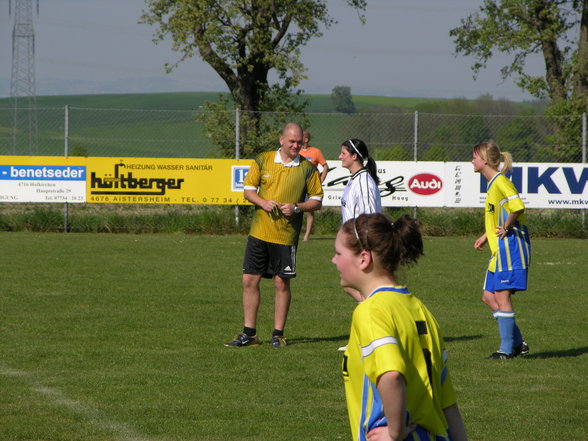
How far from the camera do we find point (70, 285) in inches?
496

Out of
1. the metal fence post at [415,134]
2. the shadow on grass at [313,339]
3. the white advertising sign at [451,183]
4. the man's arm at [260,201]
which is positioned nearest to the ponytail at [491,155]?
the man's arm at [260,201]

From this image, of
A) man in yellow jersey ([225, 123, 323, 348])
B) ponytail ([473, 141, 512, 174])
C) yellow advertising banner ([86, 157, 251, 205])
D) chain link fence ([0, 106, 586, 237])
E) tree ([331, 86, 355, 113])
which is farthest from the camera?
tree ([331, 86, 355, 113])

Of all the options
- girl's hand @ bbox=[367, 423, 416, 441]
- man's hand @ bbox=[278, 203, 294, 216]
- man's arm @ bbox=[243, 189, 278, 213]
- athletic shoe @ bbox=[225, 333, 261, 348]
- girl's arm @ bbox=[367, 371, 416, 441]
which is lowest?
athletic shoe @ bbox=[225, 333, 261, 348]

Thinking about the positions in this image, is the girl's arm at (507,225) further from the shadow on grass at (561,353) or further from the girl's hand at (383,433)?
the girl's hand at (383,433)

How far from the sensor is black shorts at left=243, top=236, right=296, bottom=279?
29.2 ft

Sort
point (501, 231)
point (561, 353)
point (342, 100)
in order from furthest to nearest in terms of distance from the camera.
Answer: point (342, 100), point (561, 353), point (501, 231)

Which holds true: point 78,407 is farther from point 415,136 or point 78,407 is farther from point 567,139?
point 567,139

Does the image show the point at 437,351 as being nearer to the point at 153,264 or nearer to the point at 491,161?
the point at 491,161

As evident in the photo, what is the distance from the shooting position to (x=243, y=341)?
878 centimetres

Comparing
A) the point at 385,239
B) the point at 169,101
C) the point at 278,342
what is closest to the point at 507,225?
the point at 278,342

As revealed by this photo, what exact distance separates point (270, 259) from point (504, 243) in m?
2.14

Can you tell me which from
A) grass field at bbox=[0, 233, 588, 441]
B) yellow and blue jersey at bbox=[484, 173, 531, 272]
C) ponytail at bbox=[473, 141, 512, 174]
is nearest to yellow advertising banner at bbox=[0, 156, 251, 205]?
grass field at bbox=[0, 233, 588, 441]

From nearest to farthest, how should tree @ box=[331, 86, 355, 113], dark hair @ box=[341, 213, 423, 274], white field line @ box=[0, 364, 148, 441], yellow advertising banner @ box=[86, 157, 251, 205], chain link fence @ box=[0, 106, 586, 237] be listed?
1. dark hair @ box=[341, 213, 423, 274]
2. white field line @ box=[0, 364, 148, 441]
3. yellow advertising banner @ box=[86, 157, 251, 205]
4. chain link fence @ box=[0, 106, 586, 237]
5. tree @ box=[331, 86, 355, 113]

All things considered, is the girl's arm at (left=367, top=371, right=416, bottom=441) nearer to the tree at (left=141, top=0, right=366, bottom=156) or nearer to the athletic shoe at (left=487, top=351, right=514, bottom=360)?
the athletic shoe at (left=487, top=351, right=514, bottom=360)
